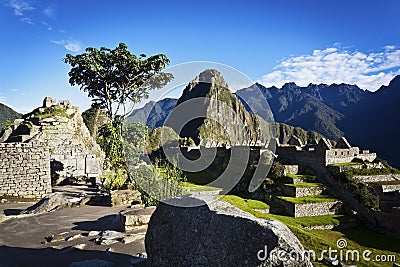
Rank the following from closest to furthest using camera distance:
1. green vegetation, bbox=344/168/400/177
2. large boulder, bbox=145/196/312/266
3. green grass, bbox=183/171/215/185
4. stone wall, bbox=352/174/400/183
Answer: large boulder, bbox=145/196/312/266, stone wall, bbox=352/174/400/183, green vegetation, bbox=344/168/400/177, green grass, bbox=183/171/215/185

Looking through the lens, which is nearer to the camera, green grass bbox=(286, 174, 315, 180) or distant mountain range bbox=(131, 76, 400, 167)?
→ green grass bbox=(286, 174, 315, 180)

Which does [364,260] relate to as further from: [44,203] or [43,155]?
[43,155]

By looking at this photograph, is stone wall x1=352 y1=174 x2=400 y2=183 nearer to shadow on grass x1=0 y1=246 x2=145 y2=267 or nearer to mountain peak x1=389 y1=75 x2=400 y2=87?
shadow on grass x1=0 y1=246 x2=145 y2=267

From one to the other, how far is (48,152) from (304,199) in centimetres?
1708

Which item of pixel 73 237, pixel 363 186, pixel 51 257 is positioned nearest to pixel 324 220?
pixel 363 186

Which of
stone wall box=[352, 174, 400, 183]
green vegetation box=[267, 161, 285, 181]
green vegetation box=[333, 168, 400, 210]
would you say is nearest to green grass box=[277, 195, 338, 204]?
green vegetation box=[333, 168, 400, 210]

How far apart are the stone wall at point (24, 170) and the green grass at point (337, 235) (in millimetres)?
10187

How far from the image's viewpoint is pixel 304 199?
22.0 m

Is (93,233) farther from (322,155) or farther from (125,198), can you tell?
(322,155)

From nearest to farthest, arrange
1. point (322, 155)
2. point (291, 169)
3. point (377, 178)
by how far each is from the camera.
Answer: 1. point (377, 178)
2. point (322, 155)
3. point (291, 169)

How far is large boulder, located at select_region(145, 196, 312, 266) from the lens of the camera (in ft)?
14.1

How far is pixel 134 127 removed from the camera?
56.6 feet

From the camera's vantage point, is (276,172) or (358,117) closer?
(276,172)

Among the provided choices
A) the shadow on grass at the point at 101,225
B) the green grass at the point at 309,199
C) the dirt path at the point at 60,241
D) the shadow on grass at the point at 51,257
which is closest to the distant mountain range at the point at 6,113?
the green grass at the point at 309,199
